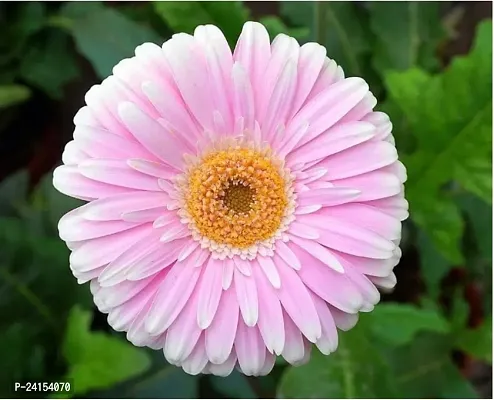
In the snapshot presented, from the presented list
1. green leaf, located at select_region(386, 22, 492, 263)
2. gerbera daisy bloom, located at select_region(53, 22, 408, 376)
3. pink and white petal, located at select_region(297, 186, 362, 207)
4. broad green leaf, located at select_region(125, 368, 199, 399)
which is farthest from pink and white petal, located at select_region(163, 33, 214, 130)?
broad green leaf, located at select_region(125, 368, 199, 399)

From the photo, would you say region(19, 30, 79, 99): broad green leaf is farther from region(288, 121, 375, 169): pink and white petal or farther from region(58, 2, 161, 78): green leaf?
region(288, 121, 375, 169): pink and white petal

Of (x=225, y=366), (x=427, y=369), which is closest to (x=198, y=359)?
(x=225, y=366)

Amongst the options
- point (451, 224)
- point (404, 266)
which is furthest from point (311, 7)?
point (404, 266)

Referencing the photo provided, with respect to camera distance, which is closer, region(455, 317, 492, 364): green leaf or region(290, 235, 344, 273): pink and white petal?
region(290, 235, 344, 273): pink and white petal

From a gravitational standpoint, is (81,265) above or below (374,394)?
above

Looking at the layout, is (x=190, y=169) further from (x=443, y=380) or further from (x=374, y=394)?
(x=443, y=380)

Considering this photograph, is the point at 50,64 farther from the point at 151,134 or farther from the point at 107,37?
the point at 151,134

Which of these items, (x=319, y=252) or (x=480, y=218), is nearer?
(x=319, y=252)
